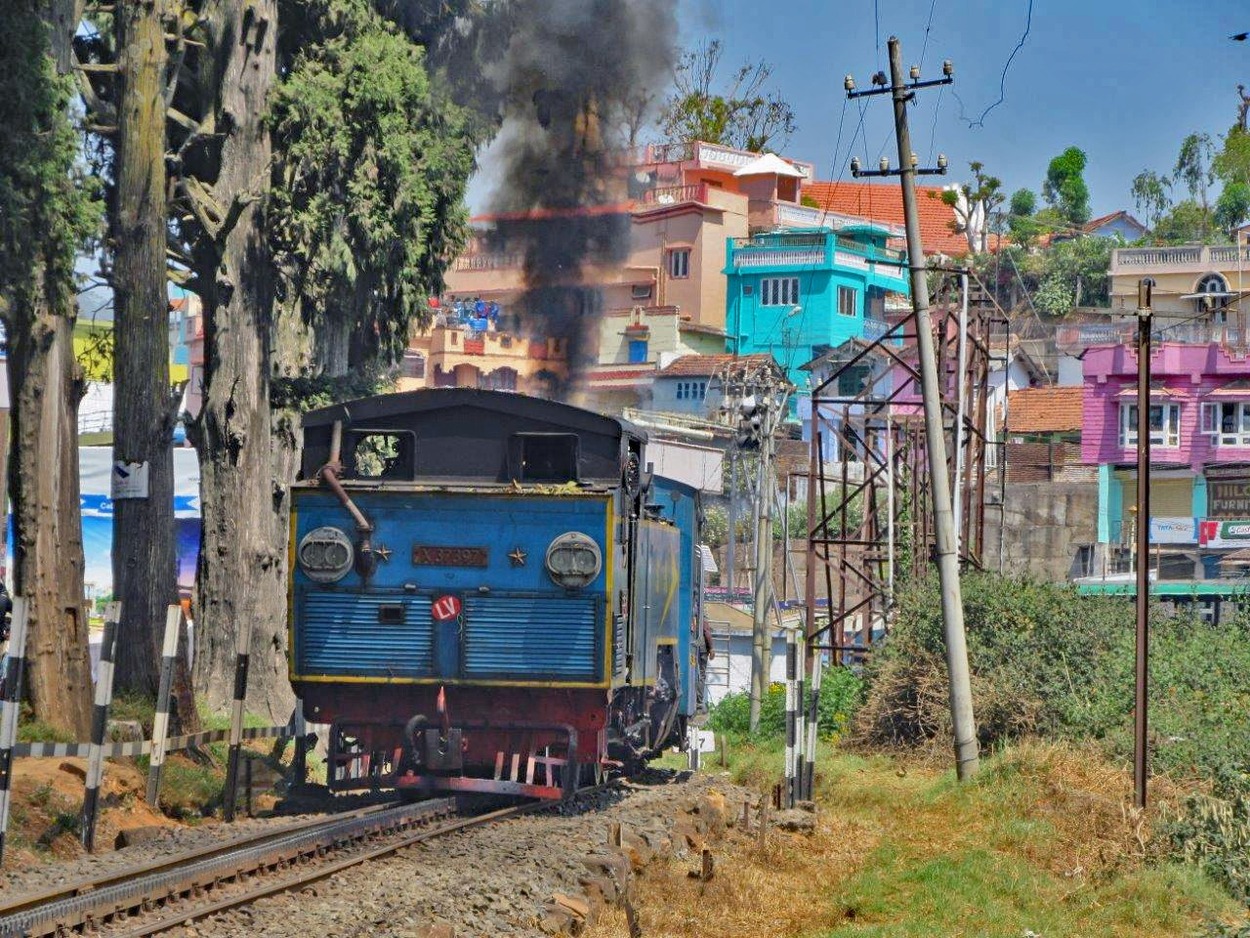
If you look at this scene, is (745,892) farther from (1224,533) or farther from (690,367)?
(690,367)

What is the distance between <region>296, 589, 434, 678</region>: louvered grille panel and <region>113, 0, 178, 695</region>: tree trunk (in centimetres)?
538

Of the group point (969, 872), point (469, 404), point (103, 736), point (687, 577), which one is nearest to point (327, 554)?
point (469, 404)

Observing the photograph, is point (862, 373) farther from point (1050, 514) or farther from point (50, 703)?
point (50, 703)

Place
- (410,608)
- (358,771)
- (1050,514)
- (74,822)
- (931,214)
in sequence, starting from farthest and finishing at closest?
(931,214) → (1050,514) → (358,771) → (410,608) → (74,822)

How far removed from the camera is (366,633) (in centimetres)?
1504

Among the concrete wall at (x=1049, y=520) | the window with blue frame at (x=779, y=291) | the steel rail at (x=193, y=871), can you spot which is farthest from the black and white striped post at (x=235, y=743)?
the window with blue frame at (x=779, y=291)

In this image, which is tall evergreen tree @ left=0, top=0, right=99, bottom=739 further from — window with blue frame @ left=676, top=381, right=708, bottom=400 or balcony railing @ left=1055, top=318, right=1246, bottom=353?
window with blue frame @ left=676, top=381, right=708, bottom=400

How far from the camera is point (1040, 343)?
80.6 metres

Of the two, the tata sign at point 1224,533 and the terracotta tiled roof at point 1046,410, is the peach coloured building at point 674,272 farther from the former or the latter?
the tata sign at point 1224,533

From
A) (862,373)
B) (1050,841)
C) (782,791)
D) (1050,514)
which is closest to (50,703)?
(782,791)

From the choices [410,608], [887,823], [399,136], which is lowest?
[887,823]

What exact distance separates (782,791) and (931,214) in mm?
83225

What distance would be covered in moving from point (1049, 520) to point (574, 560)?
54139 mm

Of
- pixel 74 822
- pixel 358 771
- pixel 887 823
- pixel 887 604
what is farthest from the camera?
pixel 887 604
